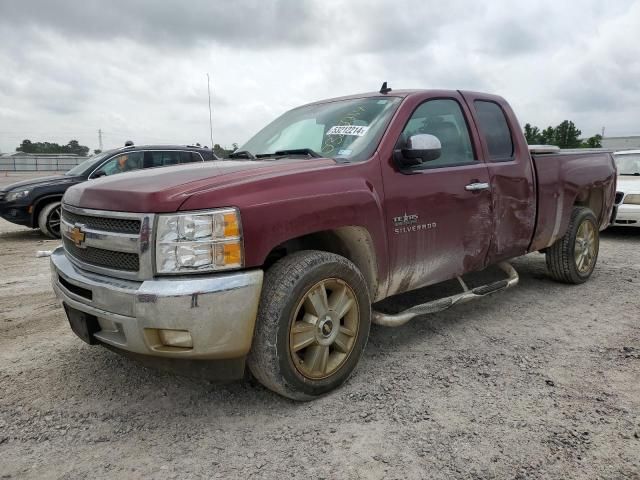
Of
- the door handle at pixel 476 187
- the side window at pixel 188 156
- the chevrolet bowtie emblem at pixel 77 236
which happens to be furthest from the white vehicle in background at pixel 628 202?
the chevrolet bowtie emblem at pixel 77 236

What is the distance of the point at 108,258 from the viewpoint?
2.61 m

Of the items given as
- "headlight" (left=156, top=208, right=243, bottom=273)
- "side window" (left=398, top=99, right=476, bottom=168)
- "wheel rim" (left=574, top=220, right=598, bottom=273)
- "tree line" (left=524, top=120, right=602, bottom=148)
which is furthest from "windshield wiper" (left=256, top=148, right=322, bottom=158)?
"tree line" (left=524, top=120, right=602, bottom=148)

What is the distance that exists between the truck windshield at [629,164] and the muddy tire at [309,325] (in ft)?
27.0

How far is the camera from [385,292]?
10.7ft

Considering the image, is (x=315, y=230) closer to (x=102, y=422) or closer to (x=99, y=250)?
(x=99, y=250)

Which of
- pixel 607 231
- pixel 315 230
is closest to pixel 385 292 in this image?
pixel 315 230

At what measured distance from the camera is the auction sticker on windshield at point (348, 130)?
332 centimetres

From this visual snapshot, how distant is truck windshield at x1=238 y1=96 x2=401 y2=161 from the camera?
325 centimetres

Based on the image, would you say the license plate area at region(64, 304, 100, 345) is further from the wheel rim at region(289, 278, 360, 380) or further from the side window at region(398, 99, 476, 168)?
the side window at region(398, 99, 476, 168)

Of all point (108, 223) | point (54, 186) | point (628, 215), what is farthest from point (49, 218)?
point (628, 215)

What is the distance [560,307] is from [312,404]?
281 centimetres

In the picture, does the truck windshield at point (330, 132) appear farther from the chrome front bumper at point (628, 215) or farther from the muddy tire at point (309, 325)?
the chrome front bumper at point (628, 215)

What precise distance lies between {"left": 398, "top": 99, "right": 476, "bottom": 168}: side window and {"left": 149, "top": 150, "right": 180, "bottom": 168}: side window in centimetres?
654

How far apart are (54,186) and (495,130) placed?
7.36 m
